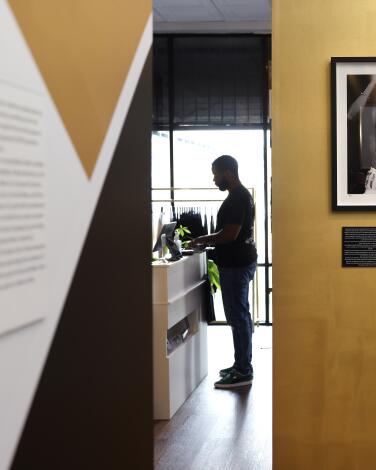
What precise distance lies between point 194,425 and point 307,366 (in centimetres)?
162

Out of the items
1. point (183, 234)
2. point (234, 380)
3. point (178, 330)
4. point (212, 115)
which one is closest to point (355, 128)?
point (178, 330)

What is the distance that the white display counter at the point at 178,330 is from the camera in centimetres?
472

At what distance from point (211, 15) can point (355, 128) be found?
5449 mm

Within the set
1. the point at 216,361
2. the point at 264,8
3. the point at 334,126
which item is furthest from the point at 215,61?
the point at 334,126

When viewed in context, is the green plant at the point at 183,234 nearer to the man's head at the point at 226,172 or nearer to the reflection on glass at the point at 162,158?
the man's head at the point at 226,172

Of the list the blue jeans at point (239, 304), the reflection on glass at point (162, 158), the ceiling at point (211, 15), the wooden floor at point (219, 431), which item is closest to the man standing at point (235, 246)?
the blue jeans at point (239, 304)

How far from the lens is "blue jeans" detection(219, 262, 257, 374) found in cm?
534

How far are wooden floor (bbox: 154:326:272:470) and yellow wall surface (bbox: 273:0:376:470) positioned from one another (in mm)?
731

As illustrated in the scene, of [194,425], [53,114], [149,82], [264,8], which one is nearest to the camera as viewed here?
[53,114]

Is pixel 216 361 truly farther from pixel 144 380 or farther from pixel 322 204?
pixel 144 380

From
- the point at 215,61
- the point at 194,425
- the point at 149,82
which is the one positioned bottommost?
the point at 194,425

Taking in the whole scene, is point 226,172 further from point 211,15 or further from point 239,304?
point 211,15

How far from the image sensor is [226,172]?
5430 millimetres

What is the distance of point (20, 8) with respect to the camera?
114cm
